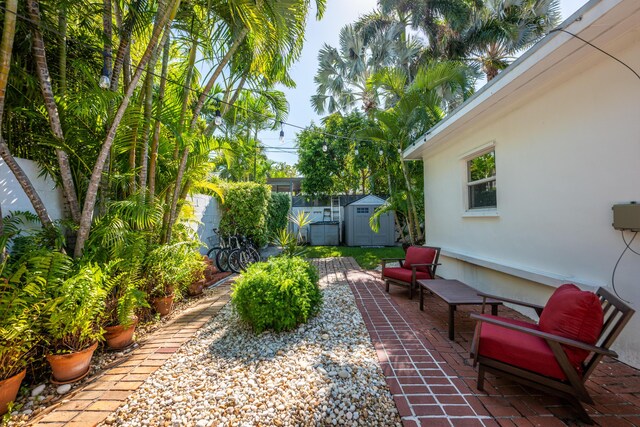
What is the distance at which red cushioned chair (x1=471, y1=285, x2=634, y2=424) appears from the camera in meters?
1.85

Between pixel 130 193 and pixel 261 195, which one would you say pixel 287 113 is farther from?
pixel 130 193

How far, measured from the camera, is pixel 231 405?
6.44 feet

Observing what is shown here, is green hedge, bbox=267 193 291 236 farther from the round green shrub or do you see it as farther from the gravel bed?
the gravel bed

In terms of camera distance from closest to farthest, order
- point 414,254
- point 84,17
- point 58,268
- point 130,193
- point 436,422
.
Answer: point 436,422, point 58,268, point 84,17, point 130,193, point 414,254

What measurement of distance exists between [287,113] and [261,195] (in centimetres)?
300

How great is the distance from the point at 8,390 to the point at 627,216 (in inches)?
211

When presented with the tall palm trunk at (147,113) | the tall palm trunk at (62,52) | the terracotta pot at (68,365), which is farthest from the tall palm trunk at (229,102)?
the terracotta pot at (68,365)

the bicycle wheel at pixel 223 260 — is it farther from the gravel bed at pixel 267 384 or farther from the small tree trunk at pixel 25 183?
the small tree trunk at pixel 25 183

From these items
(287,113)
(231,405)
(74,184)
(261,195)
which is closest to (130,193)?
(74,184)

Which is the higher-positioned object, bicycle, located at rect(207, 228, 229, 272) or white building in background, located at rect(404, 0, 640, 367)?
white building in background, located at rect(404, 0, 640, 367)

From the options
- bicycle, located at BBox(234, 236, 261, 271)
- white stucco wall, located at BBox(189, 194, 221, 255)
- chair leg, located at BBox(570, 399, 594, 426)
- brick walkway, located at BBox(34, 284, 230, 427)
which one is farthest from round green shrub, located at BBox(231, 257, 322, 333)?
bicycle, located at BBox(234, 236, 261, 271)

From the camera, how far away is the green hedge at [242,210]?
7566 mm

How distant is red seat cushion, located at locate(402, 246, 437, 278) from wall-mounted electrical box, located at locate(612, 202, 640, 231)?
2541 millimetres

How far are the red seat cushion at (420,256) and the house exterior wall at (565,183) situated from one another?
70 cm
